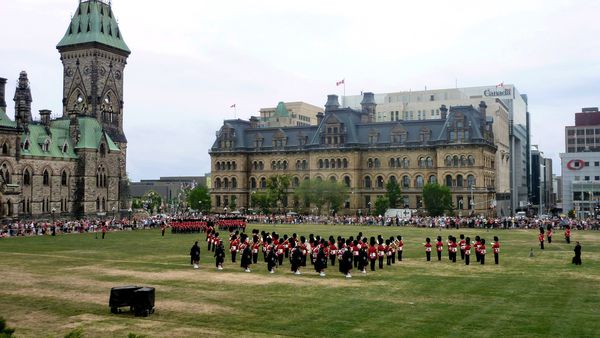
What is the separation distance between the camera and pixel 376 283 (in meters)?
25.8

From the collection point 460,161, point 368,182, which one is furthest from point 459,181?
point 368,182

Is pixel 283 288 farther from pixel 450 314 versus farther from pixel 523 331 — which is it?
pixel 523 331

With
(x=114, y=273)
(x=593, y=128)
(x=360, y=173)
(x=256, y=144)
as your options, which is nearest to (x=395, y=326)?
(x=114, y=273)

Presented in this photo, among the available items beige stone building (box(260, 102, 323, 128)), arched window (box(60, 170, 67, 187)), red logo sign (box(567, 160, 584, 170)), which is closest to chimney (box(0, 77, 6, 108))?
arched window (box(60, 170, 67, 187))

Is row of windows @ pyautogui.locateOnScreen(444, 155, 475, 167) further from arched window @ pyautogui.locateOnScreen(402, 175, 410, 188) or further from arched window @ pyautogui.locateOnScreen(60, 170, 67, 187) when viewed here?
arched window @ pyautogui.locateOnScreen(60, 170, 67, 187)

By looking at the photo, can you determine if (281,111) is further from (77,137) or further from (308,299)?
(308,299)

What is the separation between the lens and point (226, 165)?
369ft

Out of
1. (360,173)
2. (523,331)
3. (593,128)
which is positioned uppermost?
(593,128)

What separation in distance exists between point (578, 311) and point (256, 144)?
94.2 metres

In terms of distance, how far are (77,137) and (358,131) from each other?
46.6m

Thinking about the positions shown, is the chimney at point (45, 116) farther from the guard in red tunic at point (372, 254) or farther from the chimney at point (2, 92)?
the guard in red tunic at point (372, 254)

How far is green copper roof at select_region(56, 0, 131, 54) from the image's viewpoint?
298 feet

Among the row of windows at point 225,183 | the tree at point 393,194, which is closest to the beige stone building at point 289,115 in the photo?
the row of windows at point 225,183

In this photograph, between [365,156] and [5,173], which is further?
[365,156]
